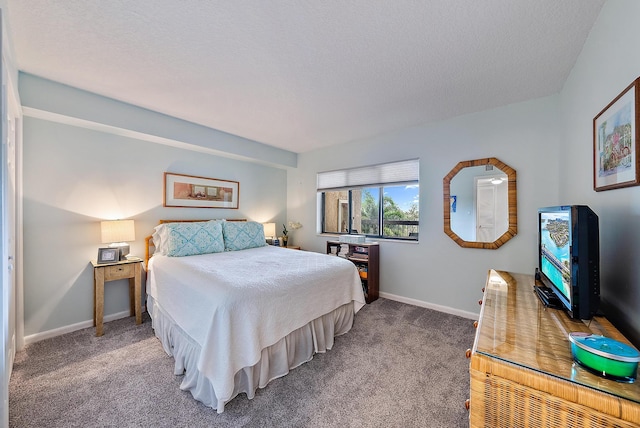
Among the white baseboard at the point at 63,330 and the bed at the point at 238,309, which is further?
the white baseboard at the point at 63,330

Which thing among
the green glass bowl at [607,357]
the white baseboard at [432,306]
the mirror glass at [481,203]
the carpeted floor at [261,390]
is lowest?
the carpeted floor at [261,390]

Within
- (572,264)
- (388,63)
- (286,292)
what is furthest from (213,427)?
(388,63)

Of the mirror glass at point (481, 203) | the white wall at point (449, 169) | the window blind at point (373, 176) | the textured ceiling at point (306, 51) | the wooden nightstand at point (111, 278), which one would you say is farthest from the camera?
the window blind at point (373, 176)

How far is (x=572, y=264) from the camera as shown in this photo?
3.97 ft

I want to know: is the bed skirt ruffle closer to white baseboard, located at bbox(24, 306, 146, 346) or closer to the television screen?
white baseboard, located at bbox(24, 306, 146, 346)

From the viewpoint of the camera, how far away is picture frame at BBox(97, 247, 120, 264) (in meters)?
2.76

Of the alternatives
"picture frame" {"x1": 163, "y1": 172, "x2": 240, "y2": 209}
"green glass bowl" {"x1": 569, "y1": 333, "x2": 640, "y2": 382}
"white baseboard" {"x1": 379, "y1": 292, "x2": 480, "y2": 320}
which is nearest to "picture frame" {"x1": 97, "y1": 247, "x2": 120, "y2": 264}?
"picture frame" {"x1": 163, "y1": 172, "x2": 240, "y2": 209}

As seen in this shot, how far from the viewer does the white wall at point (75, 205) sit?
2547mm

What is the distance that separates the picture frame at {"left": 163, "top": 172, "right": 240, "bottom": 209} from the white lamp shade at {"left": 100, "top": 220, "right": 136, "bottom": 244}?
623mm

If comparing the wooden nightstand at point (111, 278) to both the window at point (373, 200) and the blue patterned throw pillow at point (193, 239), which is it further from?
the window at point (373, 200)

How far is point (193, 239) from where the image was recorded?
3189mm

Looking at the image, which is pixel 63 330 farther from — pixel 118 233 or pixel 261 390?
pixel 261 390

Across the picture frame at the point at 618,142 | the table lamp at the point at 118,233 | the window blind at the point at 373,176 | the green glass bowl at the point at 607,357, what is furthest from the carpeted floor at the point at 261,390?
the window blind at the point at 373,176

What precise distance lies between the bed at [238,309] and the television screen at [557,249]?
1.65m
